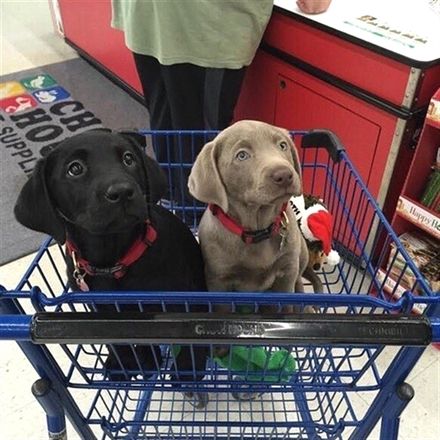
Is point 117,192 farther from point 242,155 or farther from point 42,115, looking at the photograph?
point 42,115

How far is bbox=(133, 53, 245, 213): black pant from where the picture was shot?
154 cm

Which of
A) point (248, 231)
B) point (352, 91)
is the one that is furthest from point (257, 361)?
point (352, 91)

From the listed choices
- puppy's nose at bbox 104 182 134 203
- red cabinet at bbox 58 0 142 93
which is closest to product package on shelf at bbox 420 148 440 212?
puppy's nose at bbox 104 182 134 203

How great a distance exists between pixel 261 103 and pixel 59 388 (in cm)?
128

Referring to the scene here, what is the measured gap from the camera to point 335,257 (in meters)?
1.17

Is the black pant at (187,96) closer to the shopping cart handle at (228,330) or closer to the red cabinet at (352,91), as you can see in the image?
the red cabinet at (352,91)

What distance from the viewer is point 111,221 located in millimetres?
767

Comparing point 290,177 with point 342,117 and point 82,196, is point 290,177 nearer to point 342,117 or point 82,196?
point 82,196

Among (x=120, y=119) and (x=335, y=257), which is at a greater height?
(x=335, y=257)

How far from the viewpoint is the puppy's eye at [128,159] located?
2.77ft

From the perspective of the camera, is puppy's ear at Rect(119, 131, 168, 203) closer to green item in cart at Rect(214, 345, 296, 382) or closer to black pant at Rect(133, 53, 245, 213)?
green item in cart at Rect(214, 345, 296, 382)

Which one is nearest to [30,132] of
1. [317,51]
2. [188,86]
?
[188,86]

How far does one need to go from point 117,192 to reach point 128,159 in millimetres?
130

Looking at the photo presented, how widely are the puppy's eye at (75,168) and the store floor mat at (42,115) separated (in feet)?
3.89
